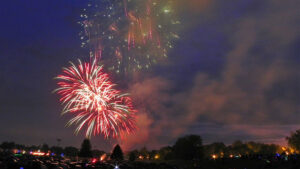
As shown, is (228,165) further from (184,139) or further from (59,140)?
(59,140)

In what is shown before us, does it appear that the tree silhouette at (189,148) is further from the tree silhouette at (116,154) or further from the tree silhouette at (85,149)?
the tree silhouette at (85,149)

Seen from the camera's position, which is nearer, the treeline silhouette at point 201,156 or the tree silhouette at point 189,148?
the treeline silhouette at point 201,156

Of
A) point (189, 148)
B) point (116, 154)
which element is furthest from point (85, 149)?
point (189, 148)

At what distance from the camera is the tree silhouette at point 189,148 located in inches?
3504

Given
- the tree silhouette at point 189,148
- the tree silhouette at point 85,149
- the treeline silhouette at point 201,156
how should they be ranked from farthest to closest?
the tree silhouette at point 189,148 → the tree silhouette at point 85,149 → the treeline silhouette at point 201,156

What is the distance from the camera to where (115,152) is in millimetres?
72875

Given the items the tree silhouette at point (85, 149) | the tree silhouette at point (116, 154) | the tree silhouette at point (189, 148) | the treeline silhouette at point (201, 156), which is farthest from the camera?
the tree silhouette at point (189, 148)

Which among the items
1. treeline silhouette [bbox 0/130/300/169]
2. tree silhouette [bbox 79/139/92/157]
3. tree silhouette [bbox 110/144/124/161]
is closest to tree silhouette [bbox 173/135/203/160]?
treeline silhouette [bbox 0/130/300/169]

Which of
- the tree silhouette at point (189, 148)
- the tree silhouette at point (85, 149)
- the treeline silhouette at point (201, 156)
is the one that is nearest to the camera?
the treeline silhouette at point (201, 156)

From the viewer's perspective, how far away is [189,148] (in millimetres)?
89188

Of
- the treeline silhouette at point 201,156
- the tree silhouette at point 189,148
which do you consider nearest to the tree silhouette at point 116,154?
the treeline silhouette at point 201,156

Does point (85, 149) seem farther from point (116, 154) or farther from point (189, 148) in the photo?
point (189, 148)

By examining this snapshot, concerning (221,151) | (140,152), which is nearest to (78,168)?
(140,152)

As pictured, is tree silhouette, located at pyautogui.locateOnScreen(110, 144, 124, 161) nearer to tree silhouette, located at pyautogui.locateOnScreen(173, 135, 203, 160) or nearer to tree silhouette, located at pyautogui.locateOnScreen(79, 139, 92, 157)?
tree silhouette, located at pyautogui.locateOnScreen(79, 139, 92, 157)
